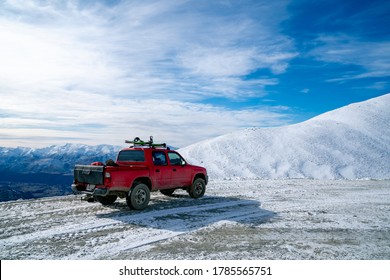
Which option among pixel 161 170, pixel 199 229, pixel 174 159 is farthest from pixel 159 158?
pixel 199 229

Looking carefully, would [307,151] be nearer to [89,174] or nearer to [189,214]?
[189,214]

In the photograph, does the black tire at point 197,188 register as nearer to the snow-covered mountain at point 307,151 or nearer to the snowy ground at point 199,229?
the snowy ground at point 199,229

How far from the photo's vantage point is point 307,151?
3158 cm

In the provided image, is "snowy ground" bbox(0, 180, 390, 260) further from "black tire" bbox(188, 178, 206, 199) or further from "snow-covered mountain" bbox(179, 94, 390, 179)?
"snow-covered mountain" bbox(179, 94, 390, 179)

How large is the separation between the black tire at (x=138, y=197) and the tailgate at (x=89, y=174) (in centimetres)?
106

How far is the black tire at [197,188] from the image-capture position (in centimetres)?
1143

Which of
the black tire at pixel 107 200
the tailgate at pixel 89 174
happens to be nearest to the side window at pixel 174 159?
the black tire at pixel 107 200

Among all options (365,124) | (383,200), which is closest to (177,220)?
(383,200)

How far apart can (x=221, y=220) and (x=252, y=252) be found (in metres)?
2.58

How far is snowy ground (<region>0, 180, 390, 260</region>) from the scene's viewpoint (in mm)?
5434

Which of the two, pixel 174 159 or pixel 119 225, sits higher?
pixel 174 159

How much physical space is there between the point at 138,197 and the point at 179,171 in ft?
7.11

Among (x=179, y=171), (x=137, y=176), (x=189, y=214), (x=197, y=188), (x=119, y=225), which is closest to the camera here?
(x=119, y=225)
